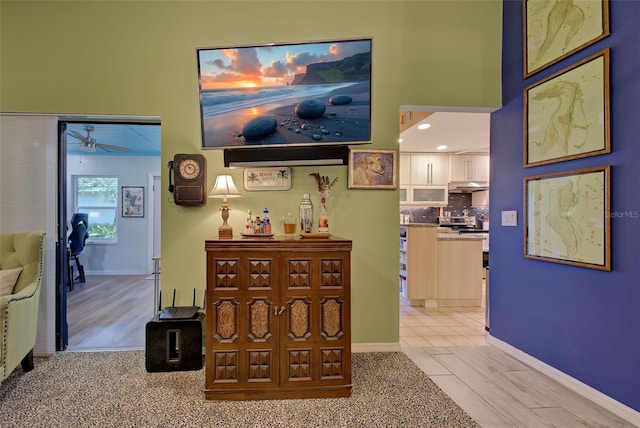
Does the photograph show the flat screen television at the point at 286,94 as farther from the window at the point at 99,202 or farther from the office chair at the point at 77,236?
the window at the point at 99,202

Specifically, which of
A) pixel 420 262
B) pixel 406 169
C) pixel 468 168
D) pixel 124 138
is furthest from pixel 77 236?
pixel 468 168

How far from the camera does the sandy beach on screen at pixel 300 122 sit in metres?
2.36

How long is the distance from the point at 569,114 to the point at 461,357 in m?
2.03

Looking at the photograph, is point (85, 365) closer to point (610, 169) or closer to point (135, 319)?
point (135, 319)

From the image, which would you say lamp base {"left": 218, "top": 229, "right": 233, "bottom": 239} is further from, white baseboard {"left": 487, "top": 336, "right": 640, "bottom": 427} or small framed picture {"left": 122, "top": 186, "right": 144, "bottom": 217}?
small framed picture {"left": 122, "top": 186, "right": 144, "bottom": 217}

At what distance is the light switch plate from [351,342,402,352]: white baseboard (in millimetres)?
1455

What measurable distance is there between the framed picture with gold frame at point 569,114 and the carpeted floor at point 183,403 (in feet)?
6.18

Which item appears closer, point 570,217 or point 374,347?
point 570,217

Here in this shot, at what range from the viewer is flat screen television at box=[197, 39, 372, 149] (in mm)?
2268

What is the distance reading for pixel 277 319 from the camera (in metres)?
1.95

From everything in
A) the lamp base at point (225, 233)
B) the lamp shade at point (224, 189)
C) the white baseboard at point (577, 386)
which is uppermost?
the lamp shade at point (224, 189)

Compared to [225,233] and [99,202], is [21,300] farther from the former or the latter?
[99,202]

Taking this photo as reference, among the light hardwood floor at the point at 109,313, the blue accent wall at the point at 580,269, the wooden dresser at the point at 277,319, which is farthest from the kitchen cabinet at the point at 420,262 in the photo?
the light hardwood floor at the point at 109,313

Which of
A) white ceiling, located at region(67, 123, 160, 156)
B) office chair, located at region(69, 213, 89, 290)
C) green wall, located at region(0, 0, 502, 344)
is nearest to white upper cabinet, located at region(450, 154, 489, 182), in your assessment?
green wall, located at region(0, 0, 502, 344)
